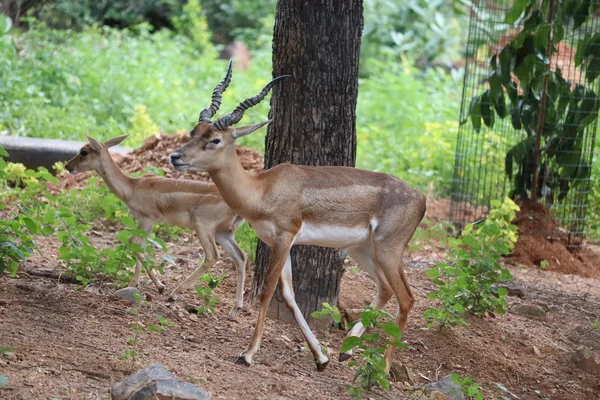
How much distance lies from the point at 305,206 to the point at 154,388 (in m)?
1.77

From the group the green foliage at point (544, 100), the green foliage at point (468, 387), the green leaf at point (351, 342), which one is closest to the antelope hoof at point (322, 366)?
the green leaf at point (351, 342)

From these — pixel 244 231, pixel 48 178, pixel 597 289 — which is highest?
pixel 48 178

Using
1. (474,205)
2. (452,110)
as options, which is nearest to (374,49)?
(452,110)

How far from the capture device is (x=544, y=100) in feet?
32.6

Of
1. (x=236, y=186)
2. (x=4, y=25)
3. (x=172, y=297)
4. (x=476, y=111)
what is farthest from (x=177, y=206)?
(x=4, y=25)

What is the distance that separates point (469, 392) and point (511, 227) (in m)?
3.04

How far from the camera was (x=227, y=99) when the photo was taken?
49.0ft

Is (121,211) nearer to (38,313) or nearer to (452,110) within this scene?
(38,313)

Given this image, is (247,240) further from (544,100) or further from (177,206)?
(544,100)

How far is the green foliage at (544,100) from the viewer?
9.75 m

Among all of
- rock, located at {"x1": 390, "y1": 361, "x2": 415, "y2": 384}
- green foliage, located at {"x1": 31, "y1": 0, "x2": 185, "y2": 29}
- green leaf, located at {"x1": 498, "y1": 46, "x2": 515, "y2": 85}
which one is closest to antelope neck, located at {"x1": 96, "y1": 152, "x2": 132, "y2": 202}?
rock, located at {"x1": 390, "y1": 361, "x2": 415, "y2": 384}

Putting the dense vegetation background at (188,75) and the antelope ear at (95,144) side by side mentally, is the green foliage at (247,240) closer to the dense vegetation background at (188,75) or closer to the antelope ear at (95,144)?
the antelope ear at (95,144)

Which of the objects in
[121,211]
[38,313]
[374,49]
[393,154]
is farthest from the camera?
[374,49]

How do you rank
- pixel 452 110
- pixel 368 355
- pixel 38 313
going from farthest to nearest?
pixel 452 110
pixel 38 313
pixel 368 355
